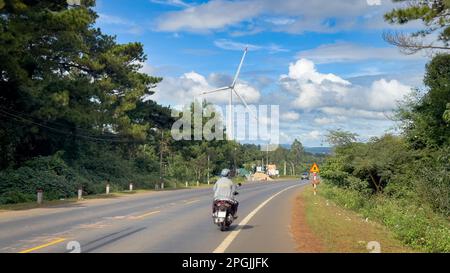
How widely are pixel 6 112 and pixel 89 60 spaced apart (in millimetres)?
13264

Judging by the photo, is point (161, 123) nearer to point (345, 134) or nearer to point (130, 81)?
point (130, 81)

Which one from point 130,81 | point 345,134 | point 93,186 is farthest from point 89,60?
point 345,134

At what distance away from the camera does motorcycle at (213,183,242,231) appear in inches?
533

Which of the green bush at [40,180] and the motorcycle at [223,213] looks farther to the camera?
the green bush at [40,180]

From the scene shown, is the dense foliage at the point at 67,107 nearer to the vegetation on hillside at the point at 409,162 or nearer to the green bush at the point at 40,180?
the green bush at the point at 40,180

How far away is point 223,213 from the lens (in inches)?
533

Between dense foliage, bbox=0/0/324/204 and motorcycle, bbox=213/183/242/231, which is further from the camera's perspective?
dense foliage, bbox=0/0/324/204

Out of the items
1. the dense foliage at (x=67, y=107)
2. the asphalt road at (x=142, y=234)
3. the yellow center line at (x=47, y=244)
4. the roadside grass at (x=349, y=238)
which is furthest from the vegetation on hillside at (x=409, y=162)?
the dense foliage at (x=67, y=107)

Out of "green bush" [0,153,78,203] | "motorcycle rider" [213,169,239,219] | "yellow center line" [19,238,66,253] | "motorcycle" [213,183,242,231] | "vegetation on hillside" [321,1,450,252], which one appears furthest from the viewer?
"green bush" [0,153,78,203]

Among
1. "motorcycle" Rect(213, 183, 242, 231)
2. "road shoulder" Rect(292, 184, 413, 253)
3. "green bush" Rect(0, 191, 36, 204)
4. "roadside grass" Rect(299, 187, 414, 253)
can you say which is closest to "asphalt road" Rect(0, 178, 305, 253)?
"motorcycle" Rect(213, 183, 242, 231)

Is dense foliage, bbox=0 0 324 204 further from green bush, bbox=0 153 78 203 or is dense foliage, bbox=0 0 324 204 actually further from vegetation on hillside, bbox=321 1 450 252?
vegetation on hillside, bbox=321 1 450 252

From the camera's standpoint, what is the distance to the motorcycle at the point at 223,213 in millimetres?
13539

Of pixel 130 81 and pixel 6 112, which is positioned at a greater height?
pixel 130 81
